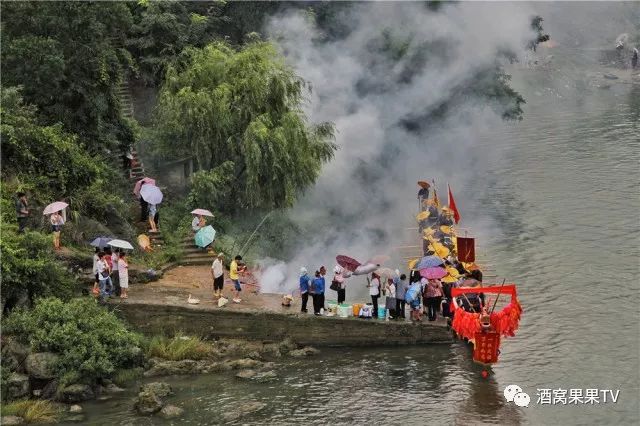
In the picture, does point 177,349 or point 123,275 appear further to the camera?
point 123,275

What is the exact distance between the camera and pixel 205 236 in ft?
93.6

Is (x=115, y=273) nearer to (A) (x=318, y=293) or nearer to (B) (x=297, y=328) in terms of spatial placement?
(B) (x=297, y=328)

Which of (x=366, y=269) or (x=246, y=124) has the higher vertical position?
(x=246, y=124)

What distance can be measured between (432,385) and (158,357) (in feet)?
22.7

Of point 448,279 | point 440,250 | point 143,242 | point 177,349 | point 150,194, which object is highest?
point 150,194

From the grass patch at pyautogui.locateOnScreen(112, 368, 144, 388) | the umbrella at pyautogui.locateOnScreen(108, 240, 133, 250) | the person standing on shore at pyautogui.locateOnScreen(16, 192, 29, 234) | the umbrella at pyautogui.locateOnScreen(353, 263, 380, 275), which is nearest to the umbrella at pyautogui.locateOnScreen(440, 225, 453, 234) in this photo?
the umbrella at pyautogui.locateOnScreen(353, 263, 380, 275)

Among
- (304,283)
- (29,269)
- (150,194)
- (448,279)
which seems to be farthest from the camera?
(150,194)

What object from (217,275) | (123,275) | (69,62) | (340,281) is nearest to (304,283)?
(340,281)

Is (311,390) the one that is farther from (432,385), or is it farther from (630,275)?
(630,275)

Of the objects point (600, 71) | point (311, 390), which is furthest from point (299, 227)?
point (600, 71)

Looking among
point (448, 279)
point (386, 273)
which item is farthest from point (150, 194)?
point (448, 279)

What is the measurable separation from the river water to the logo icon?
16 centimetres

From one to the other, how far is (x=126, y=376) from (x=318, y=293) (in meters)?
5.30

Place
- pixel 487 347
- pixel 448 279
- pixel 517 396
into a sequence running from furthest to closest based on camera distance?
pixel 448 279 → pixel 487 347 → pixel 517 396
